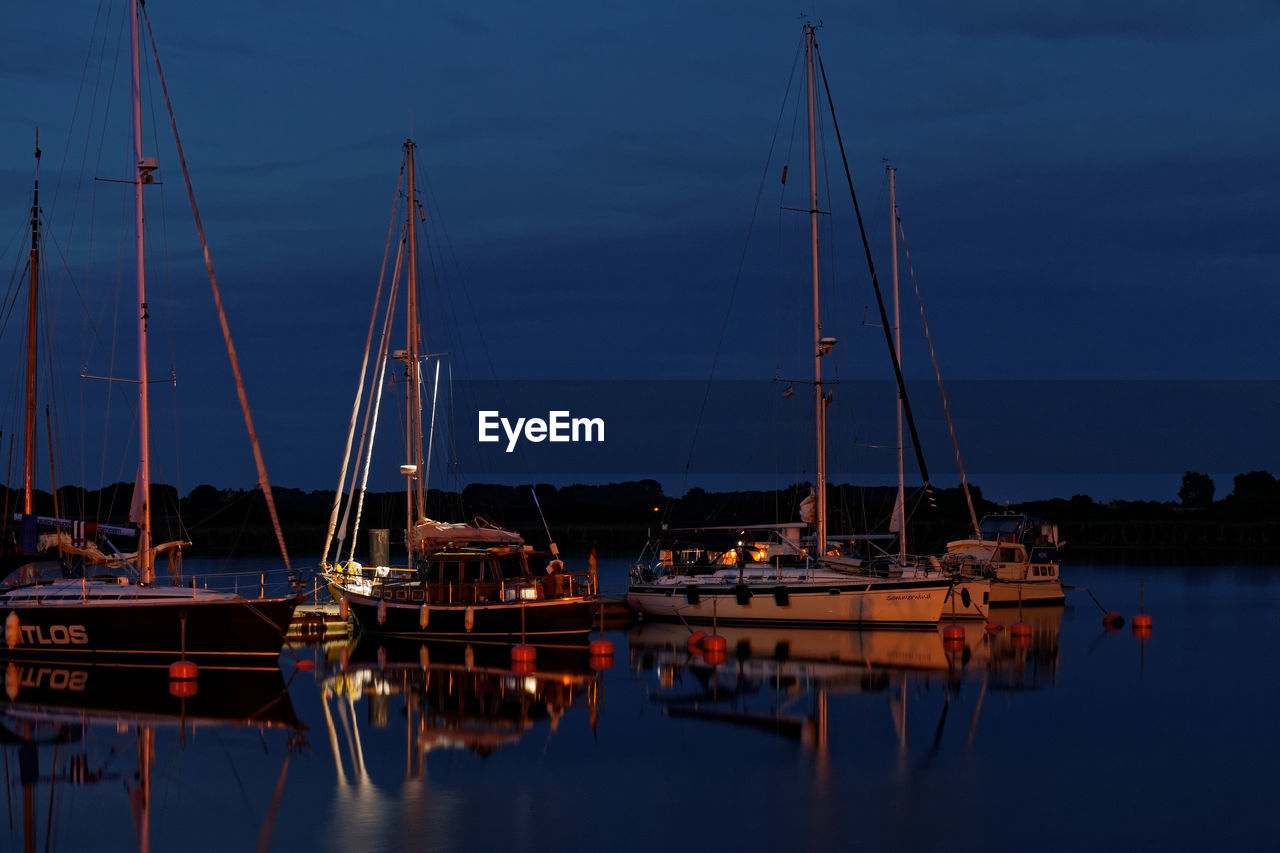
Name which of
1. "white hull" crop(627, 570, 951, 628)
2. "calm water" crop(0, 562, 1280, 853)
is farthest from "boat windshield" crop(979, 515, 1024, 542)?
"calm water" crop(0, 562, 1280, 853)

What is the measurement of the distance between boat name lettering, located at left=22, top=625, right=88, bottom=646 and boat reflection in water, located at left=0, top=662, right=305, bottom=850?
30.6 inches

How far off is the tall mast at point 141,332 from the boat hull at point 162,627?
118 cm

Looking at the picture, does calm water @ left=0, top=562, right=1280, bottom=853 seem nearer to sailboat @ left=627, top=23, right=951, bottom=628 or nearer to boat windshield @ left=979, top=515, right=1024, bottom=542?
sailboat @ left=627, top=23, right=951, bottom=628

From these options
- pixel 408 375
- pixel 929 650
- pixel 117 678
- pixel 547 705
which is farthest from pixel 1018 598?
pixel 117 678

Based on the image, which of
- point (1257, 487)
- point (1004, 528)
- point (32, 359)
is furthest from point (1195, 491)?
point (32, 359)

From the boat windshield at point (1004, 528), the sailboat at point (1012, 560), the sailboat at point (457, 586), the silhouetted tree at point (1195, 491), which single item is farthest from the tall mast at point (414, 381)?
the silhouetted tree at point (1195, 491)

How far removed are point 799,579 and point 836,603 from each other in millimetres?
1518

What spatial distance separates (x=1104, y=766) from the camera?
23.2 meters

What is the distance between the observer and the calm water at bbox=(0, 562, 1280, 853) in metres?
18.7

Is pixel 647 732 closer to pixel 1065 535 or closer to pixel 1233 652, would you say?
pixel 1233 652

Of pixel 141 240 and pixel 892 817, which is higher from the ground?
pixel 141 240

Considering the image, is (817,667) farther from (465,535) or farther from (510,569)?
(465,535)

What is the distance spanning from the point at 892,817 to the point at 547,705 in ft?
37.2

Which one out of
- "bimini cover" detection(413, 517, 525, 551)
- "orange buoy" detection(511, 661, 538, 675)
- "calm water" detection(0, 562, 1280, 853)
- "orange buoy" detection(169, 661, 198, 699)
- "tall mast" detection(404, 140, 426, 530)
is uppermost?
"tall mast" detection(404, 140, 426, 530)
